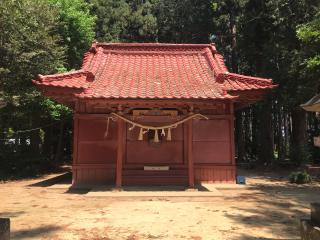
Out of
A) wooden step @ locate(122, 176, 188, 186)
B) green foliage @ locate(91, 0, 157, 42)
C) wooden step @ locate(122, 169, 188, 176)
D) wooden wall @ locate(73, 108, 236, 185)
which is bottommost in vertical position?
wooden step @ locate(122, 176, 188, 186)

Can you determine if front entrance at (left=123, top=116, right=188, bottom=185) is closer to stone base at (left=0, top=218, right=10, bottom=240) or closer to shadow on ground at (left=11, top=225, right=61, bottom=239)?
shadow on ground at (left=11, top=225, right=61, bottom=239)

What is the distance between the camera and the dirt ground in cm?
696

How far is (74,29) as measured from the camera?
20594 millimetres

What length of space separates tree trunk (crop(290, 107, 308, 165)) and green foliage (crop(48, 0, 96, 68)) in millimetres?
11791

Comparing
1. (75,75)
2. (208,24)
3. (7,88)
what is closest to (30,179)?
(7,88)

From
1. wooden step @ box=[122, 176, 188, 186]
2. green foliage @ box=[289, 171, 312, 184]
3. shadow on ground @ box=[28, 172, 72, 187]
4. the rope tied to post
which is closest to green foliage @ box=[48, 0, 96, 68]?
shadow on ground @ box=[28, 172, 72, 187]

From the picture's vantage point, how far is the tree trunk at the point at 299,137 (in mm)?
19750

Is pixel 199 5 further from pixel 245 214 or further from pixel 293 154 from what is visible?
pixel 245 214

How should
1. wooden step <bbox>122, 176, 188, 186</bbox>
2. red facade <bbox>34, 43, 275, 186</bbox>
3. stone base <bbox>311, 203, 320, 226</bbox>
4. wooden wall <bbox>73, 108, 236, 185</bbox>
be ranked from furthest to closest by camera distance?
wooden wall <bbox>73, 108, 236, 185</bbox> < wooden step <bbox>122, 176, 188, 186</bbox> < red facade <bbox>34, 43, 275, 186</bbox> < stone base <bbox>311, 203, 320, 226</bbox>

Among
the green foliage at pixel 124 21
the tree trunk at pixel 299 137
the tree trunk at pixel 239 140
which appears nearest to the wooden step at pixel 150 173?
the tree trunk at pixel 299 137

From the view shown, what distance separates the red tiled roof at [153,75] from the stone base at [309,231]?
271 inches

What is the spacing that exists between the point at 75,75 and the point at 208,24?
17.8 metres

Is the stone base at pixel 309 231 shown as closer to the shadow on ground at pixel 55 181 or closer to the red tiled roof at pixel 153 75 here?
the red tiled roof at pixel 153 75

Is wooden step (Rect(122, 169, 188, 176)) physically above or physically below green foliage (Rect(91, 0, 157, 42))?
below
